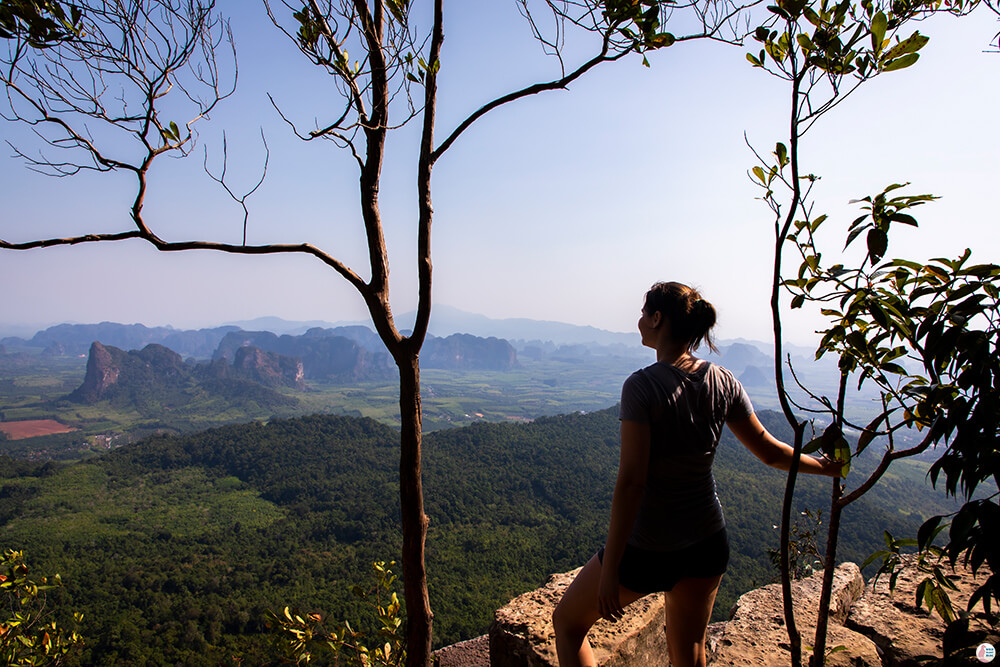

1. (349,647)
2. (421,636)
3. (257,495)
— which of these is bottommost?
(257,495)

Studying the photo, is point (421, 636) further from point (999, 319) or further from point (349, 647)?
point (999, 319)

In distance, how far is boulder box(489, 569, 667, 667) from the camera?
2221mm

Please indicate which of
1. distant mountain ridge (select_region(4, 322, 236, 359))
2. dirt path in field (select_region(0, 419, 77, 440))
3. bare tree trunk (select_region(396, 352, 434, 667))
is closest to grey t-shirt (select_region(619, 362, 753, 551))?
bare tree trunk (select_region(396, 352, 434, 667))

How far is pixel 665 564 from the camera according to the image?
4.90 ft

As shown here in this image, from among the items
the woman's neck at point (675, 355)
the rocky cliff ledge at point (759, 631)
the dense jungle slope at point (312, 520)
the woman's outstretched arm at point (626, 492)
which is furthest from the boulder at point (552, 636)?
the dense jungle slope at point (312, 520)

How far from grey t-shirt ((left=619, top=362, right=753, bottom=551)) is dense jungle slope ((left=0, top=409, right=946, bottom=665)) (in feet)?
43.8

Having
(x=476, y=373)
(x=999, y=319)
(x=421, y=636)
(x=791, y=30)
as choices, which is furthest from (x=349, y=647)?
(x=476, y=373)

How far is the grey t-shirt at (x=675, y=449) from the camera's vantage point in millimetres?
1421

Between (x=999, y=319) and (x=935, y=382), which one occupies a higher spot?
(x=999, y=319)

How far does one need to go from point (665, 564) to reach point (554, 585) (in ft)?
5.11

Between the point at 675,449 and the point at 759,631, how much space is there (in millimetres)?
1872

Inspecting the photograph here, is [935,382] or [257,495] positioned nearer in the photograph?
[935,382]

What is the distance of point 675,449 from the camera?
4.75 ft

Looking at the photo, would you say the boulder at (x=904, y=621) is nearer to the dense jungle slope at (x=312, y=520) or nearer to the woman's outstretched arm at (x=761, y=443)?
the woman's outstretched arm at (x=761, y=443)
